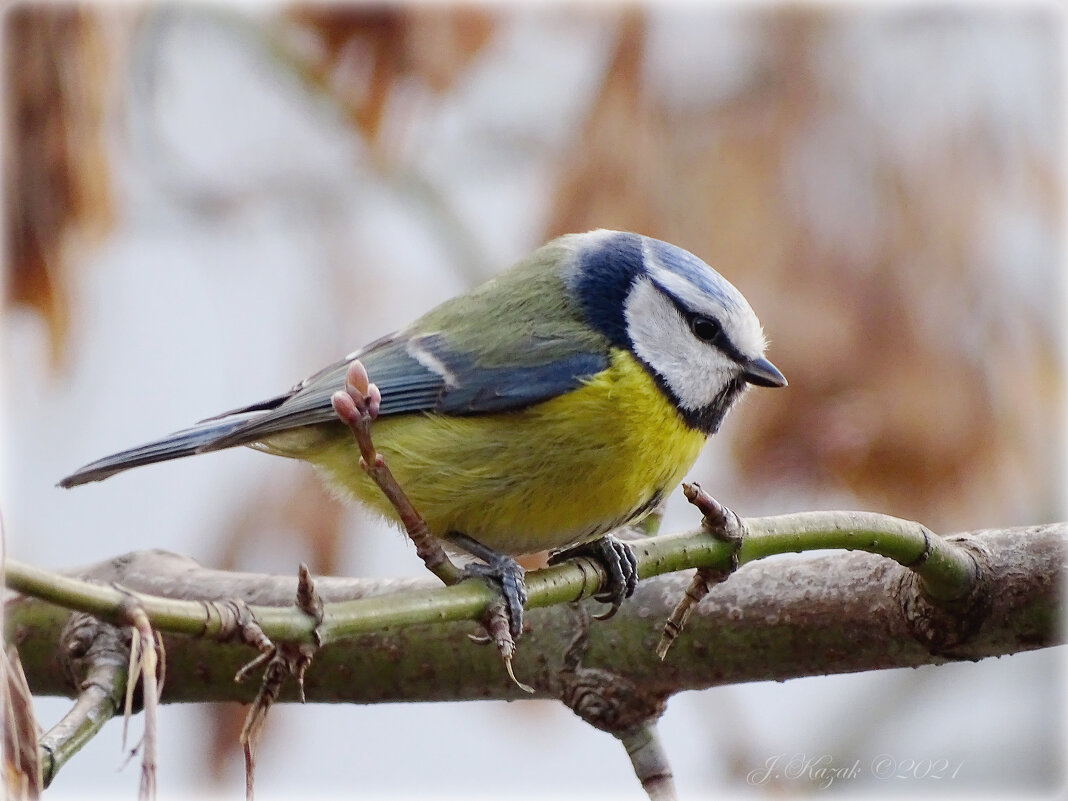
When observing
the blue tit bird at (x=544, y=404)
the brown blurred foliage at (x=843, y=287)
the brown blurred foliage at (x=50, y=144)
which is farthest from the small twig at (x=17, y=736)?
the brown blurred foliage at (x=843, y=287)

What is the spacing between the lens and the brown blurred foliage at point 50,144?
1.73 metres

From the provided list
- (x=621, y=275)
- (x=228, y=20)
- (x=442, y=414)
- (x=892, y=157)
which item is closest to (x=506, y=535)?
(x=442, y=414)

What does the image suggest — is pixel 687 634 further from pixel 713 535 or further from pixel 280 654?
pixel 280 654

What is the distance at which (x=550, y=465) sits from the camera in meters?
1.47

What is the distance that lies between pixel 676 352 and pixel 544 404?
24cm

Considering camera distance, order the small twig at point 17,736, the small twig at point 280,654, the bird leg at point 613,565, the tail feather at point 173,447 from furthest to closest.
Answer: the tail feather at point 173,447
the bird leg at point 613,565
the small twig at point 280,654
the small twig at point 17,736

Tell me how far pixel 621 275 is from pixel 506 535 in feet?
1.48

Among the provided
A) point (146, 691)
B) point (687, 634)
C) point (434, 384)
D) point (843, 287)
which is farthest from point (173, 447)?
point (843, 287)

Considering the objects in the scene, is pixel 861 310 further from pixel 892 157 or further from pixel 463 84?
pixel 463 84

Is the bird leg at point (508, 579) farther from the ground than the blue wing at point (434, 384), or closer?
closer

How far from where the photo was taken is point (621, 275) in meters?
1.69

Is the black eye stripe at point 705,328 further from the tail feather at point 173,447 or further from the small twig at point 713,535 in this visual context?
the tail feather at point 173,447

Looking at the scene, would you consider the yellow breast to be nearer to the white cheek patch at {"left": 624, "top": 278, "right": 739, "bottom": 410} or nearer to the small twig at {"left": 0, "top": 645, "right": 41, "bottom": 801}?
the white cheek patch at {"left": 624, "top": 278, "right": 739, "bottom": 410}

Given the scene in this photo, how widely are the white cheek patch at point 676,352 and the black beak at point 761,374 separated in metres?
0.02
